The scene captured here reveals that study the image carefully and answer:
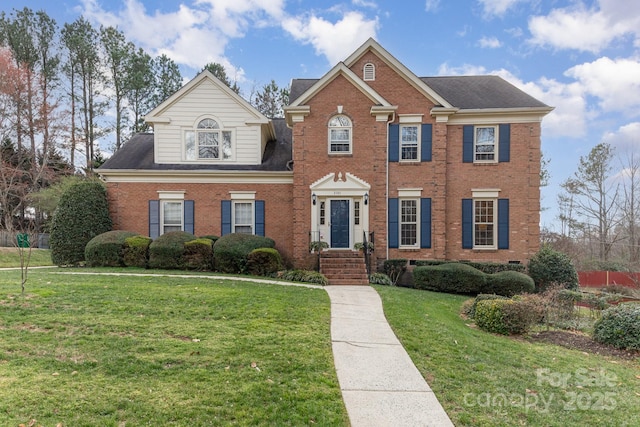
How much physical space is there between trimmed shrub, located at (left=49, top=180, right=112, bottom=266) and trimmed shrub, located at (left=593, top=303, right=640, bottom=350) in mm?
16809

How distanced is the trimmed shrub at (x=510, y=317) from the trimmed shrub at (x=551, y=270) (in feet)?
21.2

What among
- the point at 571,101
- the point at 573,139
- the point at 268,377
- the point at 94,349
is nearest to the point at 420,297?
the point at 268,377

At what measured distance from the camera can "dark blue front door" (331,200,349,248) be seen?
14.5 metres

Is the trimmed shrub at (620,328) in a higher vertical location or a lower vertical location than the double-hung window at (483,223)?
lower

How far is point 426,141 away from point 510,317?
28.3 ft

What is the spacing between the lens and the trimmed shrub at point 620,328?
717cm

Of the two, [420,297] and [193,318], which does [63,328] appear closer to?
[193,318]

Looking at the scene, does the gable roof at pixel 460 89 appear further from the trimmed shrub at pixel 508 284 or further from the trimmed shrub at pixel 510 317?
the trimmed shrub at pixel 510 317

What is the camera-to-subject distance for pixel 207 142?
15766 millimetres

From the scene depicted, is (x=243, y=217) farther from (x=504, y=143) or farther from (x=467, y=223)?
(x=504, y=143)

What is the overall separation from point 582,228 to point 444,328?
27.1m

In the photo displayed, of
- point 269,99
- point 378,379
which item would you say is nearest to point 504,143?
point 378,379

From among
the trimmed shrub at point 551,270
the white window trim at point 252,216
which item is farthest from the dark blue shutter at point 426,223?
the white window trim at point 252,216

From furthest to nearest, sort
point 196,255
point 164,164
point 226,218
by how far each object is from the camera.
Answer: point 164,164, point 226,218, point 196,255
